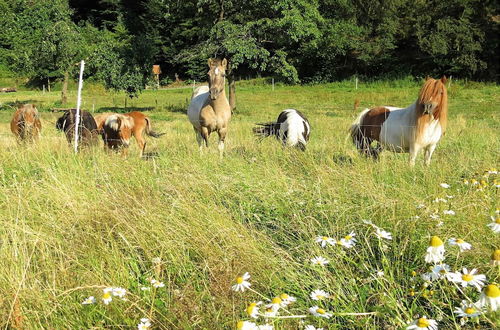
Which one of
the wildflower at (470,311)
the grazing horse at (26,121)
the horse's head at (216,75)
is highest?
the horse's head at (216,75)

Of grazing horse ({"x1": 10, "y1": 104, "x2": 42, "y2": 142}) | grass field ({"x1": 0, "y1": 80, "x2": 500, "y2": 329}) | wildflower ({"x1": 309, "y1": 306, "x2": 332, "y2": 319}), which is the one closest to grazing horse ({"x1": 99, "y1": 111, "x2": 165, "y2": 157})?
grazing horse ({"x1": 10, "y1": 104, "x2": 42, "y2": 142})

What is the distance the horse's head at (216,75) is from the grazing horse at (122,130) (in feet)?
6.61

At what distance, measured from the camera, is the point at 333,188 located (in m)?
3.56

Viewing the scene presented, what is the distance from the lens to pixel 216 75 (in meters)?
7.90

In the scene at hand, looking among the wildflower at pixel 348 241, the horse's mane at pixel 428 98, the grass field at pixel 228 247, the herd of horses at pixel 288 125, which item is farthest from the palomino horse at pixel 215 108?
the wildflower at pixel 348 241

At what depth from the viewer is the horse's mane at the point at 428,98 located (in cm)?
556

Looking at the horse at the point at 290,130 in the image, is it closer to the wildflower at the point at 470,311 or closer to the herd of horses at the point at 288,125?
the herd of horses at the point at 288,125

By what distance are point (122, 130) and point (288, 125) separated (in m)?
3.59

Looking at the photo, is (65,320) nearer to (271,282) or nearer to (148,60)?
(271,282)

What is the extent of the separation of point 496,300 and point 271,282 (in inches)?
45.7

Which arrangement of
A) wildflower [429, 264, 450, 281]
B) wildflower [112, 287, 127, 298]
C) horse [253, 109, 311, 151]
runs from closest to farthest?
wildflower [429, 264, 450, 281], wildflower [112, 287, 127, 298], horse [253, 109, 311, 151]

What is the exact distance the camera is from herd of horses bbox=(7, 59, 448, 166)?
5.81 metres

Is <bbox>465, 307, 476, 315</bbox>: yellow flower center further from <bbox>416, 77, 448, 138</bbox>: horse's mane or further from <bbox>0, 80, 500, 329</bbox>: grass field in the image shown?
<bbox>416, 77, 448, 138</bbox>: horse's mane

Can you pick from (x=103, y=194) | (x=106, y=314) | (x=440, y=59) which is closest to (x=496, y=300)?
(x=106, y=314)
